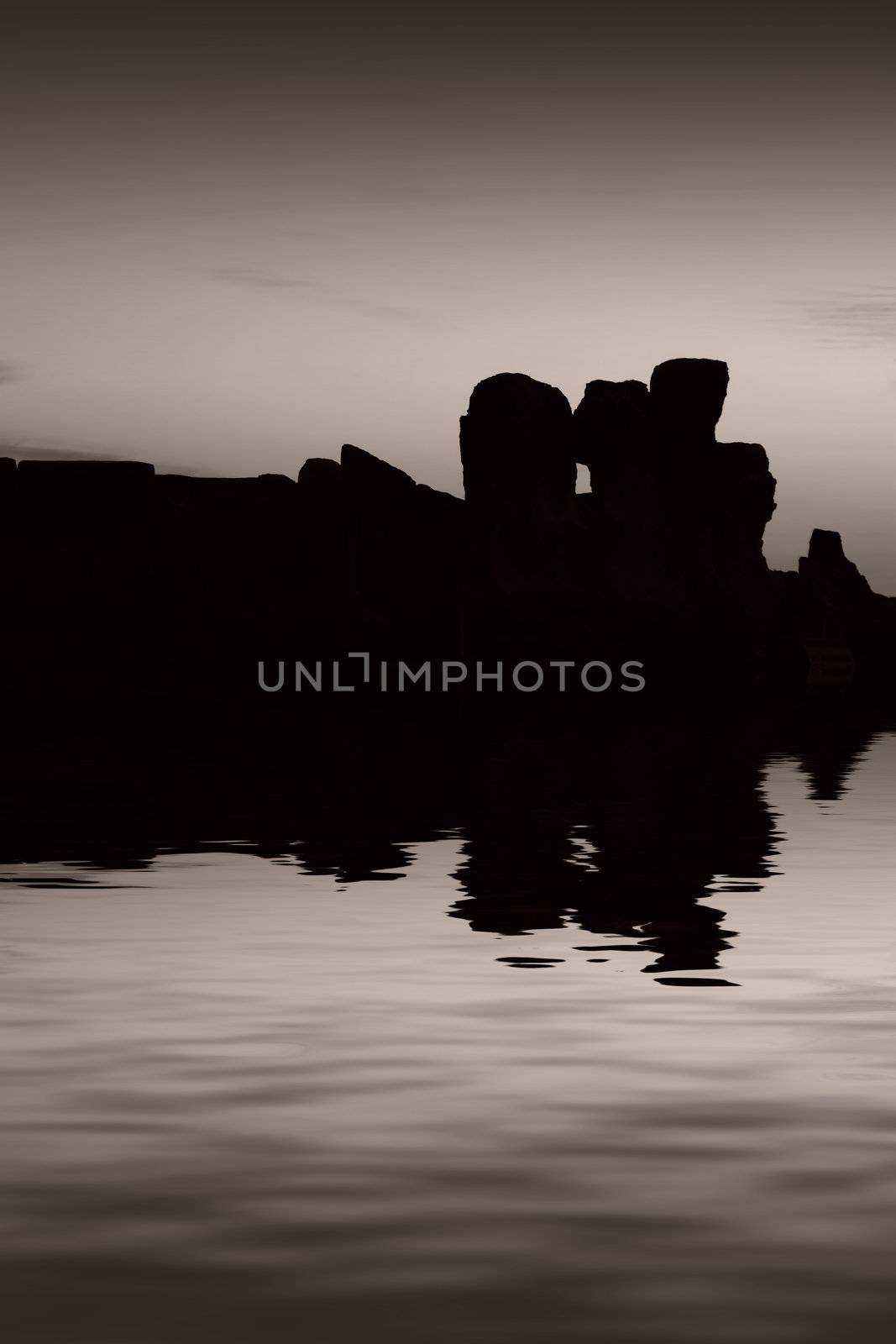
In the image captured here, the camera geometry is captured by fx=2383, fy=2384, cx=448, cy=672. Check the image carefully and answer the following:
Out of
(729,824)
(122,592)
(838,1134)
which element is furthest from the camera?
(122,592)

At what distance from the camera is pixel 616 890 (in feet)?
68.1

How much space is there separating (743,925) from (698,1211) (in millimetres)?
9554

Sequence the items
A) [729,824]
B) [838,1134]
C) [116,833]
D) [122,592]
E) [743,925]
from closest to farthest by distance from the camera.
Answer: [838,1134] < [743,925] < [116,833] < [729,824] < [122,592]

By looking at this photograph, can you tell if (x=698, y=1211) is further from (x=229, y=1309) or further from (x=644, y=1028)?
(x=644, y=1028)

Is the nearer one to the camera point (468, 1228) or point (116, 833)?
point (468, 1228)

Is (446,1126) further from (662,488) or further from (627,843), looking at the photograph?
(662,488)

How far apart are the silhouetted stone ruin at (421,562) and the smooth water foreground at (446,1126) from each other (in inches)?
4166

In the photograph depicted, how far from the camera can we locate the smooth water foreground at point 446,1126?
7.24m

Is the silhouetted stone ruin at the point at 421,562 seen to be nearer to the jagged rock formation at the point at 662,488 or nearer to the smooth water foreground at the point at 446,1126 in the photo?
the jagged rock formation at the point at 662,488

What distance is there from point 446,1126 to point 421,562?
18480 cm

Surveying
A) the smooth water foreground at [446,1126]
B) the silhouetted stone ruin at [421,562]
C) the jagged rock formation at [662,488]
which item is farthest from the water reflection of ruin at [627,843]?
the jagged rock formation at [662,488]

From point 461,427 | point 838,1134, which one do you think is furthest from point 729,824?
point 461,427

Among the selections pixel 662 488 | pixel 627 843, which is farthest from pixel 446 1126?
pixel 662 488

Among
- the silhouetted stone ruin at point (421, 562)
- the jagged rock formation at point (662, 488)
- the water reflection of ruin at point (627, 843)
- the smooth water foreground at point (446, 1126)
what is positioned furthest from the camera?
the jagged rock formation at point (662, 488)
